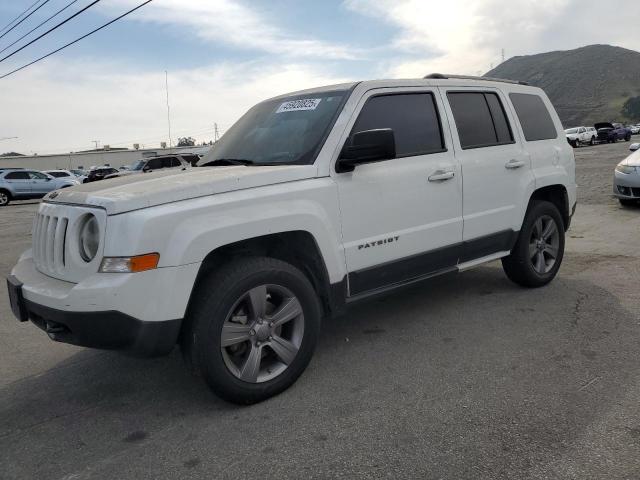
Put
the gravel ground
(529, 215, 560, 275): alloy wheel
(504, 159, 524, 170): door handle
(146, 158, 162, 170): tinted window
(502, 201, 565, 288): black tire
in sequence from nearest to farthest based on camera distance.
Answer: the gravel ground < (504, 159, 524, 170): door handle < (502, 201, 565, 288): black tire < (529, 215, 560, 275): alloy wheel < (146, 158, 162, 170): tinted window

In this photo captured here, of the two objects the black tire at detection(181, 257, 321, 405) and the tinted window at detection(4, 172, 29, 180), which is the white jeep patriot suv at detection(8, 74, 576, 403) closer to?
the black tire at detection(181, 257, 321, 405)

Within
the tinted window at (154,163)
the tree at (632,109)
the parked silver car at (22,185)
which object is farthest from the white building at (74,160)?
the tree at (632,109)

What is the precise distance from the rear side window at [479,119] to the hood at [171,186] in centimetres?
162

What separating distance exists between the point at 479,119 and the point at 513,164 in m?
0.52

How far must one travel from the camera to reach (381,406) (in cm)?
313

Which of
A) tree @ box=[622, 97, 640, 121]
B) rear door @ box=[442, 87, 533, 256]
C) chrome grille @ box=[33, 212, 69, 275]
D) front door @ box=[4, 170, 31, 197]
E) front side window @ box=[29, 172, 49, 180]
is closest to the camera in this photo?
chrome grille @ box=[33, 212, 69, 275]

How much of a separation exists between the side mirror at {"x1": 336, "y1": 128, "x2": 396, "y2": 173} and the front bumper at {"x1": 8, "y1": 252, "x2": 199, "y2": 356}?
125cm

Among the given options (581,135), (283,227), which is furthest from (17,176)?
(581,135)

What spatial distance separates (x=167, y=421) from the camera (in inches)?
123

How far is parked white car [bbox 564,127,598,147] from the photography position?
4141 centimetres

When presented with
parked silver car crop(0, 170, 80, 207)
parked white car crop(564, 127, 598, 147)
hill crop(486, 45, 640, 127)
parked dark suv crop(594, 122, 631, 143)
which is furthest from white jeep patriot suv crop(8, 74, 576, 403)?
hill crop(486, 45, 640, 127)

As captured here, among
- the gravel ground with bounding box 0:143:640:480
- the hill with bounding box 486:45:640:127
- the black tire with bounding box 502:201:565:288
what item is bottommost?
the gravel ground with bounding box 0:143:640:480

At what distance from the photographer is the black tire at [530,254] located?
5070 mm

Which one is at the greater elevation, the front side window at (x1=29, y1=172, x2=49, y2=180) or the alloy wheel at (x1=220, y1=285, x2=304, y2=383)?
the front side window at (x1=29, y1=172, x2=49, y2=180)
